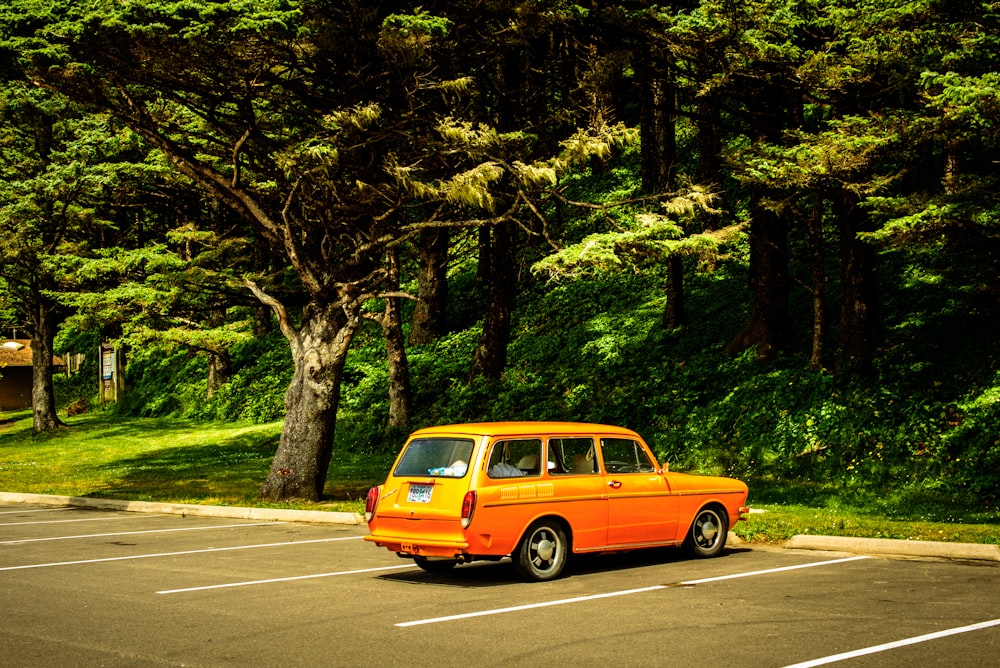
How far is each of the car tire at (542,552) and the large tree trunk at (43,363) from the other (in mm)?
33714

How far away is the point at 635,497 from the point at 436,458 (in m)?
2.35

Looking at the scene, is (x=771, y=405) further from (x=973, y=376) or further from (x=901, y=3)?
(x=901, y=3)

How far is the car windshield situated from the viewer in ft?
35.6

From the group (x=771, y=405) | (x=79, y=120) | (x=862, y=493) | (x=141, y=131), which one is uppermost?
(x=79, y=120)

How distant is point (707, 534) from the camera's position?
1245cm

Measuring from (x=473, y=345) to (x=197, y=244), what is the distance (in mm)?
9963

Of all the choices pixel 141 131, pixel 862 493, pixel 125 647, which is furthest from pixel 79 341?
pixel 125 647

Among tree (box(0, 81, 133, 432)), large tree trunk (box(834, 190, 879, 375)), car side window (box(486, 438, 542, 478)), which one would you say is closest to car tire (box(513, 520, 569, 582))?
car side window (box(486, 438, 542, 478))

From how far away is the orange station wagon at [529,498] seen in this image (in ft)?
34.4

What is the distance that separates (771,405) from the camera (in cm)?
2202

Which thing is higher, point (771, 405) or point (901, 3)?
point (901, 3)

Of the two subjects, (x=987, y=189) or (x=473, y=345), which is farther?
(x=473, y=345)

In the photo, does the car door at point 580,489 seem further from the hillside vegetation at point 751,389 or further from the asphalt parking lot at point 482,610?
the hillside vegetation at point 751,389

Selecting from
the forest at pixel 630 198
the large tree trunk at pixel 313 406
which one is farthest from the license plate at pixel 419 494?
the large tree trunk at pixel 313 406
